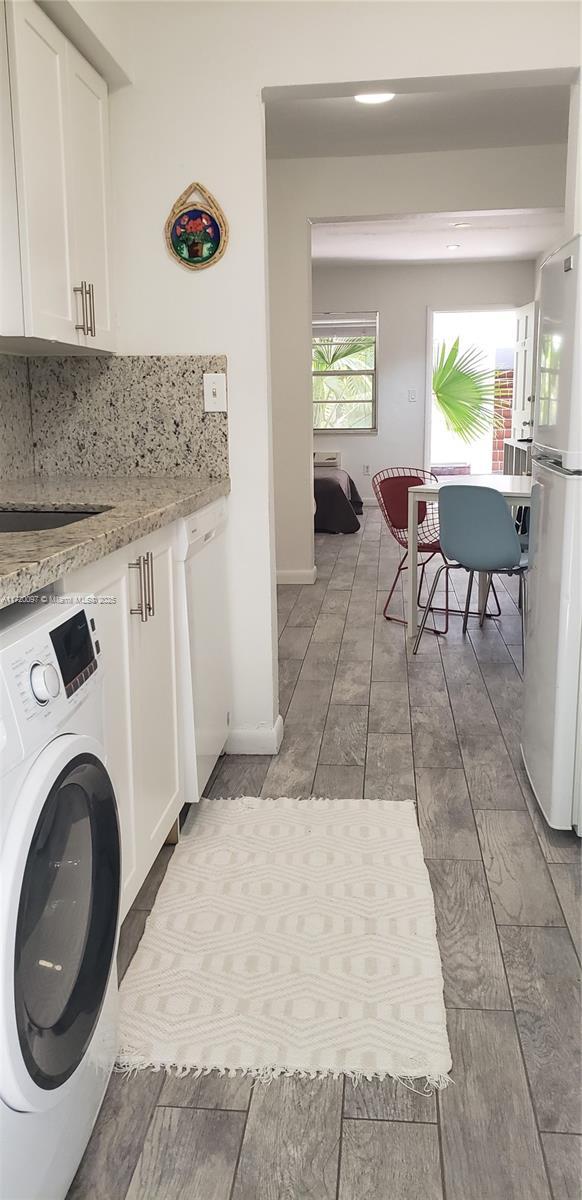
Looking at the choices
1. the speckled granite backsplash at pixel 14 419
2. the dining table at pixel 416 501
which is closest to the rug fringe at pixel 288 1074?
the speckled granite backsplash at pixel 14 419

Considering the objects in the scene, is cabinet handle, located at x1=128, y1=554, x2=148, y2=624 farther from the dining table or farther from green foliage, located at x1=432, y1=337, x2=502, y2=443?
green foliage, located at x1=432, y1=337, x2=502, y2=443

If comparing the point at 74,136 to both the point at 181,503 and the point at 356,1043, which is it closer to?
the point at 181,503

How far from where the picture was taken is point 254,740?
3.22 m

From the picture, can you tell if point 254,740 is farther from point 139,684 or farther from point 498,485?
point 498,485

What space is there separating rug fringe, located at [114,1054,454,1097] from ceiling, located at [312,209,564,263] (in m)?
5.87

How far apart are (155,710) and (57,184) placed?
1.38 m

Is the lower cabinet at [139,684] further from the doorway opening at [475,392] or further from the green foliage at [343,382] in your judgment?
the doorway opening at [475,392]

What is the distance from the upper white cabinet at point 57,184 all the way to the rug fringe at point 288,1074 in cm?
161

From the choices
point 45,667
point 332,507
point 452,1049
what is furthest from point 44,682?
point 332,507

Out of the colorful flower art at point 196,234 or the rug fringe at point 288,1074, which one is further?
the colorful flower art at point 196,234

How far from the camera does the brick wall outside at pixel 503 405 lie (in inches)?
440

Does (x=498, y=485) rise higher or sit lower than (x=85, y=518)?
lower

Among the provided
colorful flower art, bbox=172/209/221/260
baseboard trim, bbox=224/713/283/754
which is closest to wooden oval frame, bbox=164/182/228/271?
colorful flower art, bbox=172/209/221/260

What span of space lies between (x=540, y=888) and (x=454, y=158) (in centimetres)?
424
